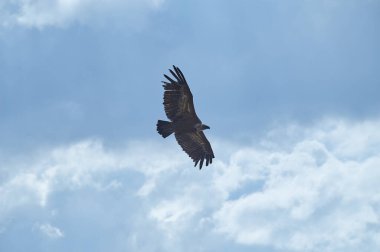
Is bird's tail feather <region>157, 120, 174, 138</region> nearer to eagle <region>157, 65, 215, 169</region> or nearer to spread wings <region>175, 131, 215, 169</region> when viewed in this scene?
eagle <region>157, 65, 215, 169</region>

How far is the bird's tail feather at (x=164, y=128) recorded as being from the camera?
133 ft

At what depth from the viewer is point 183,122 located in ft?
137

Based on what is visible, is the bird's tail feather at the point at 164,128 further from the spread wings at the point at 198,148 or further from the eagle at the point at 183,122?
the spread wings at the point at 198,148

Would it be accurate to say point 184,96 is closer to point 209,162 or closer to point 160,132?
point 160,132

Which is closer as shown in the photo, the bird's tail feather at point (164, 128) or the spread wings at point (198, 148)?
the bird's tail feather at point (164, 128)

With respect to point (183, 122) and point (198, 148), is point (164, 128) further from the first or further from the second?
point (198, 148)

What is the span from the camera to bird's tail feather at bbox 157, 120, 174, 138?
40.6 meters

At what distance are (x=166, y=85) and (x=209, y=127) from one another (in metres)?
4.34

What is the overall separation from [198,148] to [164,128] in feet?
13.5

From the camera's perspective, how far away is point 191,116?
4169 centimetres

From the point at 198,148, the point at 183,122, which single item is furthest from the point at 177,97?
the point at 198,148

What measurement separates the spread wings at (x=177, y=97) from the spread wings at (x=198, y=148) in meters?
2.64

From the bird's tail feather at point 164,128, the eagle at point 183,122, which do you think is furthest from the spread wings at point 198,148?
the bird's tail feather at point 164,128

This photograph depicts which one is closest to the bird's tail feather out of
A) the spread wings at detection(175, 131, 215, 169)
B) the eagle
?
the eagle
